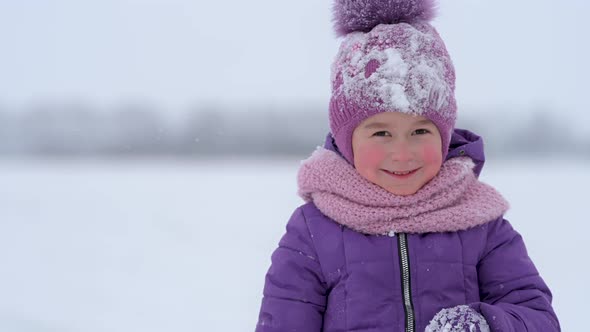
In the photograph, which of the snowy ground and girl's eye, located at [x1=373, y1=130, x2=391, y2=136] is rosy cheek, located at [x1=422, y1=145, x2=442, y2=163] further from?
the snowy ground

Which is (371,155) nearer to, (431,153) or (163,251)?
(431,153)

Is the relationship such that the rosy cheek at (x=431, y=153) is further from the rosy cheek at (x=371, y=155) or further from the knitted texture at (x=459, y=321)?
the knitted texture at (x=459, y=321)

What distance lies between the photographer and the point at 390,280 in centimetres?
195

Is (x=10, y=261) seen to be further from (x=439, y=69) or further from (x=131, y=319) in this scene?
(x=439, y=69)

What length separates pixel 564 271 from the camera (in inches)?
201

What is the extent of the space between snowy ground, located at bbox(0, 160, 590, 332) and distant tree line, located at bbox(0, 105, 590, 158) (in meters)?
21.0

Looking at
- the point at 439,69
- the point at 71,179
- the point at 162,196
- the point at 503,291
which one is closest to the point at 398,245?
the point at 503,291

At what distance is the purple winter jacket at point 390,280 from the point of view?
193 centimetres

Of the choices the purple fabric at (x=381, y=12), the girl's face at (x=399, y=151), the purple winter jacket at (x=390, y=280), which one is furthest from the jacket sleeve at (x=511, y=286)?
the purple fabric at (x=381, y=12)

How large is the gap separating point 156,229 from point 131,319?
10.4 feet

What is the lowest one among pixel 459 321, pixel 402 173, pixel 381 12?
pixel 459 321

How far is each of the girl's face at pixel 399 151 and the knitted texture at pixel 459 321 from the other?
380 mm

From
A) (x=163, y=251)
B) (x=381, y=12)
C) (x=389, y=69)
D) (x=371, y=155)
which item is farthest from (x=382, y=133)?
(x=163, y=251)

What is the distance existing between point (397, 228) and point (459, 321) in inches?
12.7
